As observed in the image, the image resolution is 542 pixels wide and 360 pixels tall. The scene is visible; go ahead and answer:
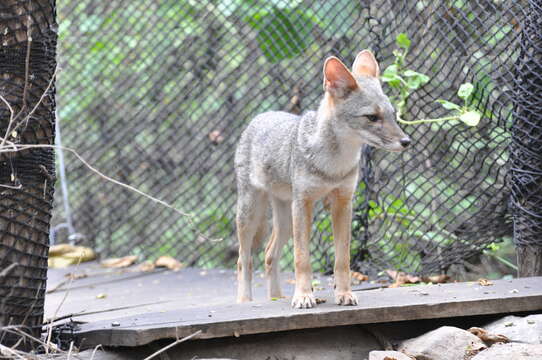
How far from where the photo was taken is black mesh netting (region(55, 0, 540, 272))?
5695 mm

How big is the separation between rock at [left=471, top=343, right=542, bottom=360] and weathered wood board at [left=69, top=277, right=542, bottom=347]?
44 cm

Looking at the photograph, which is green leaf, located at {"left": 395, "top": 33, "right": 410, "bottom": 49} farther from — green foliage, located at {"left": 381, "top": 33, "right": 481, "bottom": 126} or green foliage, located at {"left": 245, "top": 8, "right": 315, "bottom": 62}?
green foliage, located at {"left": 245, "top": 8, "right": 315, "bottom": 62}

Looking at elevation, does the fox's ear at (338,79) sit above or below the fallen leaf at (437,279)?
above

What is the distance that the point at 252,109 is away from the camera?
23.6 feet

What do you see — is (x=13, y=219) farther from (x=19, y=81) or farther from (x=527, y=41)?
(x=527, y=41)

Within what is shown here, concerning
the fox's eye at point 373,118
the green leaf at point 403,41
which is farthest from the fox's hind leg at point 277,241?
the green leaf at point 403,41

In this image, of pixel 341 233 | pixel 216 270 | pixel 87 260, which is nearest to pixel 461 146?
pixel 341 233

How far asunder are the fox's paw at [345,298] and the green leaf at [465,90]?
6.27 ft

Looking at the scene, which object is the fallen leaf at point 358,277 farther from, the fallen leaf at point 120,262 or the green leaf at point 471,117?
the fallen leaf at point 120,262

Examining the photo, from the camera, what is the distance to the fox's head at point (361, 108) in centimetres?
403

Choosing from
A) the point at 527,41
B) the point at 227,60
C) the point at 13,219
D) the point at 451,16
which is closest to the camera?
the point at 13,219

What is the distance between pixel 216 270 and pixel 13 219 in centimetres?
348

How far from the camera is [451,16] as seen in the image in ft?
18.6

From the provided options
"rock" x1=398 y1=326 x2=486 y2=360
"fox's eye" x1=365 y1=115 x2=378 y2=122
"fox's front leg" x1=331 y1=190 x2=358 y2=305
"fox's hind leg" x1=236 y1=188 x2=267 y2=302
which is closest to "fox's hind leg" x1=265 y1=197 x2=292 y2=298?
"fox's hind leg" x1=236 y1=188 x2=267 y2=302
